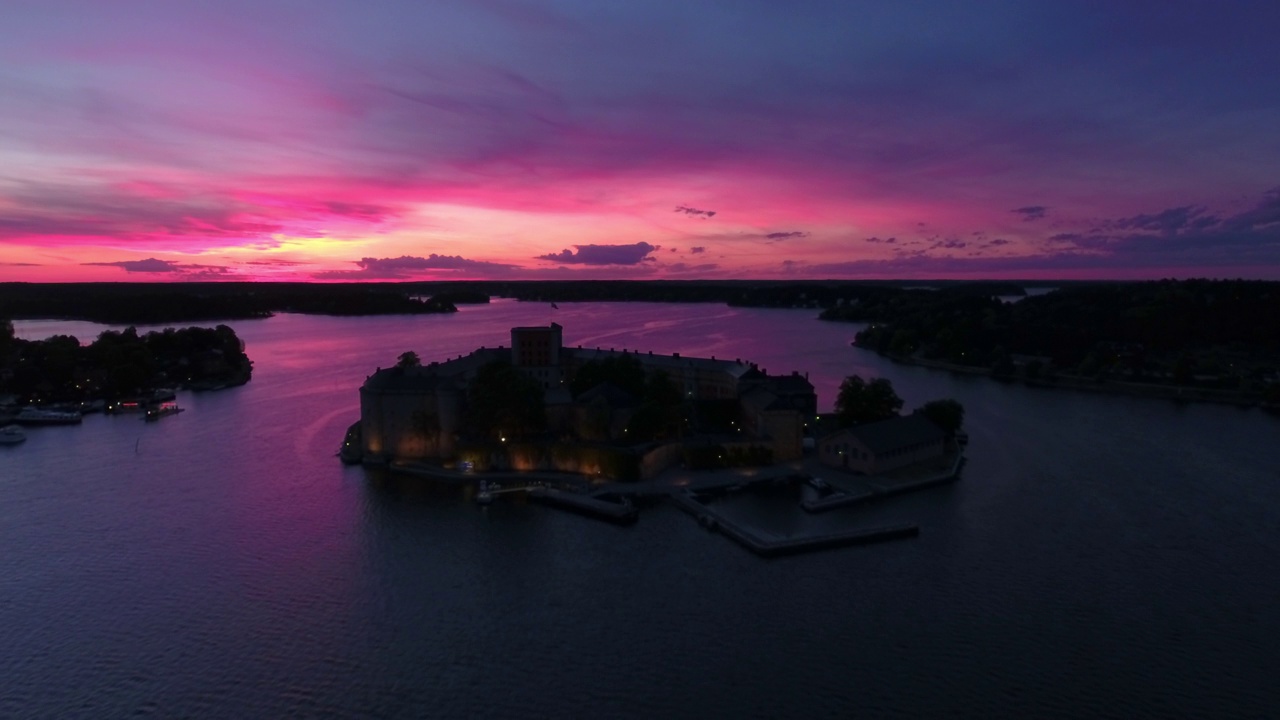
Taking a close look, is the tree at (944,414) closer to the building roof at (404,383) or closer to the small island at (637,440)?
the small island at (637,440)

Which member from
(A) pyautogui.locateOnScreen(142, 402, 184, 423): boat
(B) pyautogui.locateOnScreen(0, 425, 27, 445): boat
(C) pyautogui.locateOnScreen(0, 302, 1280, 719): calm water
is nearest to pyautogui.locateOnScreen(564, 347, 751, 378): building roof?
(C) pyautogui.locateOnScreen(0, 302, 1280, 719): calm water

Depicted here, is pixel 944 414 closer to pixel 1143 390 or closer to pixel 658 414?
pixel 658 414

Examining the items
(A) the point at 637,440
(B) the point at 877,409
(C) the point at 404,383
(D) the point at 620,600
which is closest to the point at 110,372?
(C) the point at 404,383

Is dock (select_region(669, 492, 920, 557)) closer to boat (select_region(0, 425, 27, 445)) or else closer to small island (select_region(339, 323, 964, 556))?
small island (select_region(339, 323, 964, 556))

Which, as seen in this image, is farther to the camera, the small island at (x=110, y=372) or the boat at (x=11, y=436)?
the small island at (x=110, y=372)

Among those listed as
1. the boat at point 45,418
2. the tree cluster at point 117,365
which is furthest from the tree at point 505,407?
the tree cluster at point 117,365
